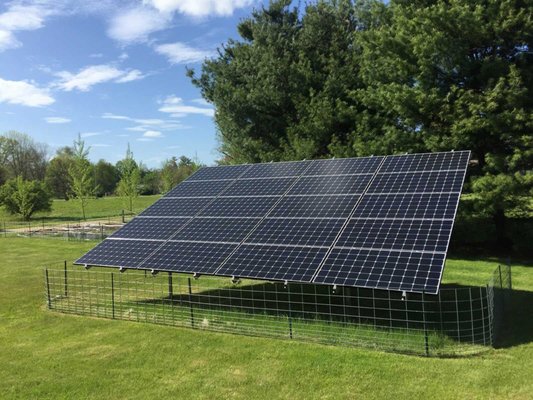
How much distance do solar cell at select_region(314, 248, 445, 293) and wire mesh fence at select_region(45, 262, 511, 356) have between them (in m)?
0.46

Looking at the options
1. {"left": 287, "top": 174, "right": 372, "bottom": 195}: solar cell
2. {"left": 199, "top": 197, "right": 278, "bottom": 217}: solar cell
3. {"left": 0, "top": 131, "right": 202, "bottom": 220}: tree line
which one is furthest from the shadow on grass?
{"left": 0, "top": 131, "right": 202, "bottom": 220}: tree line

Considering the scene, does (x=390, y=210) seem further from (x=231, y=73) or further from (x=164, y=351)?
(x=231, y=73)

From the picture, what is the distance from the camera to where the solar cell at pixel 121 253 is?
13.8 meters

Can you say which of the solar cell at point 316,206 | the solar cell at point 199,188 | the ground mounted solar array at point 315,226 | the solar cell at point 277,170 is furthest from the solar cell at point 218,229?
the solar cell at point 277,170

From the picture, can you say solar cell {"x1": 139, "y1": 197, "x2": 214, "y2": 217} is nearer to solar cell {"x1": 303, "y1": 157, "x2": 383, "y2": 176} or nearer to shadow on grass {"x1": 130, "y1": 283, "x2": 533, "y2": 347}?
shadow on grass {"x1": 130, "y1": 283, "x2": 533, "y2": 347}

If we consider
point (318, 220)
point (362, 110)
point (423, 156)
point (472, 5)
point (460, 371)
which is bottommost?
point (460, 371)

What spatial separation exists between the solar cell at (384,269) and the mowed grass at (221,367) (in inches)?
62.6

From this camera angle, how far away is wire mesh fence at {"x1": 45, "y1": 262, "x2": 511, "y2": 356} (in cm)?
1057

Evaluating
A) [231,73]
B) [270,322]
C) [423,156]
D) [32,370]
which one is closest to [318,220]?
[270,322]

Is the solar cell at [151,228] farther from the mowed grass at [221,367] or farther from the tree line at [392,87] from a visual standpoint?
the tree line at [392,87]

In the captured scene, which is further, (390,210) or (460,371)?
(390,210)

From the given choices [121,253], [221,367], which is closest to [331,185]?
[121,253]

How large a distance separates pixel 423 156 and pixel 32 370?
41.5 ft

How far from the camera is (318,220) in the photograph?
13125 millimetres
